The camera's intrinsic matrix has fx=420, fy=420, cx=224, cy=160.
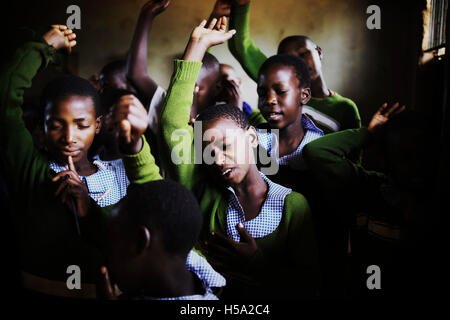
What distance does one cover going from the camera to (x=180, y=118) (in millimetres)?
939

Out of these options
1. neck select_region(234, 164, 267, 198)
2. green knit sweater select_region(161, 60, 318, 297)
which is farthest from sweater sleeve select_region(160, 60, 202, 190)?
neck select_region(234, 164, 267, 198)

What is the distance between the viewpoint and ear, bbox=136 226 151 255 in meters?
0.68

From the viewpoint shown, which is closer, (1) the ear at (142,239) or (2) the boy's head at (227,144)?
(1) the ear at (142,239)

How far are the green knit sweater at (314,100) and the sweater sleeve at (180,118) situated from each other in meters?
0.31

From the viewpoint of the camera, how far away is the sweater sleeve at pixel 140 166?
91 centimetres

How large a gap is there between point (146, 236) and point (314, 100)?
0.74 m

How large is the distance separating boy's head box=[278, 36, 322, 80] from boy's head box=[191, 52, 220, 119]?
0.23m

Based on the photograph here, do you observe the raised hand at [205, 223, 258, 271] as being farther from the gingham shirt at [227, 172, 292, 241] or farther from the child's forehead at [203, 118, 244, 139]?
the child's forehead at [203, 118, 244, 139]

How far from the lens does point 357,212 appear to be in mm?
1033

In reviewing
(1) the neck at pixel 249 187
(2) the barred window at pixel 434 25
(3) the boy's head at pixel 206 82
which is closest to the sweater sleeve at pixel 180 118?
(1) the neck at pixel 249 187

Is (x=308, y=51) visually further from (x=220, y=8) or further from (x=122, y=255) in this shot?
(x=122, y=255)

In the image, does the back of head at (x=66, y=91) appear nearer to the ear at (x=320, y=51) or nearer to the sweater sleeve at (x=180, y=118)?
the sweater sleeve at (x=180, y=118)
